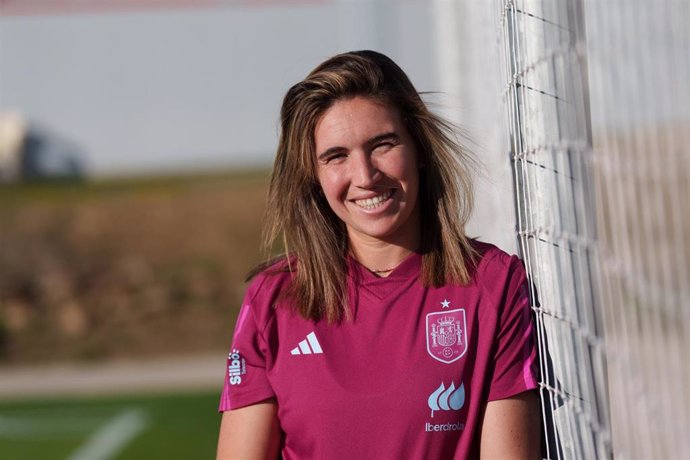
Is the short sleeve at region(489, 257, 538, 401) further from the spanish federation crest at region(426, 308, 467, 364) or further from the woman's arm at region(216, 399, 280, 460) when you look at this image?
the woman's arm at region(216, 399, 280, 460)

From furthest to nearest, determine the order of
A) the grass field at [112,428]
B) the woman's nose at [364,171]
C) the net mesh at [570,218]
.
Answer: the grass field at [112,428], the woman's nose at [364,171], the net mesh at [570,218]

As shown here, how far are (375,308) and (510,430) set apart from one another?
35cm

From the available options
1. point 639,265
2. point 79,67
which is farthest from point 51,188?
point 639,265

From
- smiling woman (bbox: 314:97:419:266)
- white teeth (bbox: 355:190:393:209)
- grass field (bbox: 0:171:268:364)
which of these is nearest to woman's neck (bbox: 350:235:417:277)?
smiling woman (bbox: 314:97:419:266)

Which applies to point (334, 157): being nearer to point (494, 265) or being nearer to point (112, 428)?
point (494, 265)

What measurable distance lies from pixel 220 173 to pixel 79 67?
2048 millimetres

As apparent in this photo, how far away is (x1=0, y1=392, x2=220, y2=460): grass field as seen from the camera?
22.3 feet

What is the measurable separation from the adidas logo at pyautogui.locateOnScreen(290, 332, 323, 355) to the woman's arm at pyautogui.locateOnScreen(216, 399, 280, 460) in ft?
0.38

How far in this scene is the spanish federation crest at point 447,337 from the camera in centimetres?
219

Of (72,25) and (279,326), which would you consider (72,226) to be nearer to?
(72,25)

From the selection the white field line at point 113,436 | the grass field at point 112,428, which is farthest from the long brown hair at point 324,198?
the white field line at point 113,436

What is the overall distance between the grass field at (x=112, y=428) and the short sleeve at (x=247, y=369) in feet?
13.9

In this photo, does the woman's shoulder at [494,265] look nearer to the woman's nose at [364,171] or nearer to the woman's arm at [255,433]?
the woman's nose at [364,171]

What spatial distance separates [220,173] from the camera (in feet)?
42.7
